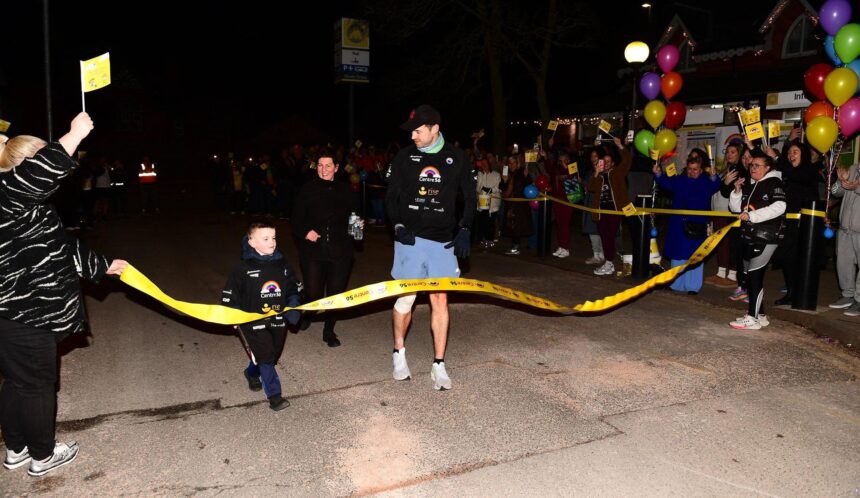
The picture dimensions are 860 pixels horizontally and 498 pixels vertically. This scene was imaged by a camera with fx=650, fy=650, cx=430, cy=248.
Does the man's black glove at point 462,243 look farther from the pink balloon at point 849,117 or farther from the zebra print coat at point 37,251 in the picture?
the pink balloon at point 849,117

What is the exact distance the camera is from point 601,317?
7.46 meters

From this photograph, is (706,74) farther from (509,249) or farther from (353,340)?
(353,340)

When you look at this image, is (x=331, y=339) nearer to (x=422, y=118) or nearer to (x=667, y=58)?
(x=422, y=118)

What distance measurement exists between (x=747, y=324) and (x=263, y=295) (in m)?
5.20

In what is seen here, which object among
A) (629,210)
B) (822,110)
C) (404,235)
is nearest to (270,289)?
(404,235)

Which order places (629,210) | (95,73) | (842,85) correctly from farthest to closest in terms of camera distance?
(629,210) < (842,85) < (95,73)

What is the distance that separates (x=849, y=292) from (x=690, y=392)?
3898 millimetres

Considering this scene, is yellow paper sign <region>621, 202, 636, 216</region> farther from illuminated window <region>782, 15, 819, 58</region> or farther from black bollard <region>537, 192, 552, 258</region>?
illuminated window <region>782, 15, 819, 58</region>

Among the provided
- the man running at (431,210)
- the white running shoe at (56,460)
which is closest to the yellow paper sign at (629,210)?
the man running at (431,210)

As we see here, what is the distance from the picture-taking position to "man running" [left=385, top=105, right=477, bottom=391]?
5.11 metres

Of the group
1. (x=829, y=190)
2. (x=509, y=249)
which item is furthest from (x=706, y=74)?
(x=829, y=190)

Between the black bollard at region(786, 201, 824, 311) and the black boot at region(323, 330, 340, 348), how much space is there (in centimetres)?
527

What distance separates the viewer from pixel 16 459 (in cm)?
387

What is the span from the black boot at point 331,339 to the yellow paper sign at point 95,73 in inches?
118
